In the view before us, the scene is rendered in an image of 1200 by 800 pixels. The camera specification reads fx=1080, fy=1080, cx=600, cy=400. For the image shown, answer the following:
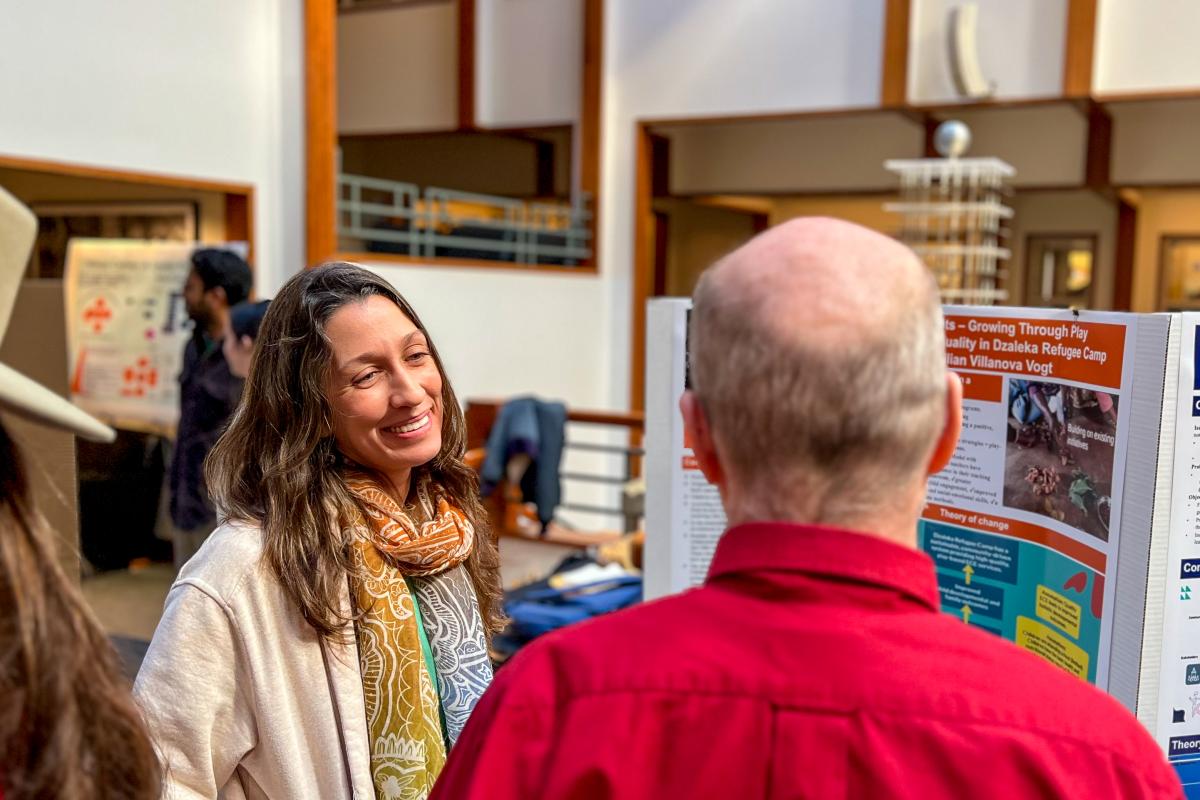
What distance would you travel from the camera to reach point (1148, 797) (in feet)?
2.44

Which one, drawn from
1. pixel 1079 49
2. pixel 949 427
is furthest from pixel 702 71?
pixel 949 427

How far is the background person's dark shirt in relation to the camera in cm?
352

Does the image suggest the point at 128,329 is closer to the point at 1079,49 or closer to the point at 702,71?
the point at 702,71

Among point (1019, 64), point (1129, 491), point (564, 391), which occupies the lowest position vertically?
point (564, 391)

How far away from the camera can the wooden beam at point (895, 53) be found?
7.59 m

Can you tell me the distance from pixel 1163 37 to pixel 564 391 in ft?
15.8

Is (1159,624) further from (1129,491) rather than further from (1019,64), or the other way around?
(1019,64)

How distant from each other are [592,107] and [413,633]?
26.1 feet

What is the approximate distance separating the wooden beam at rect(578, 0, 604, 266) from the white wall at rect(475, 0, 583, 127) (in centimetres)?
11

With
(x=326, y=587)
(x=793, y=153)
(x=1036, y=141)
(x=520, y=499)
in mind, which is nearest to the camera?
(x=326, y=587)

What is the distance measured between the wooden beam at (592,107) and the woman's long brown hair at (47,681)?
8253mm

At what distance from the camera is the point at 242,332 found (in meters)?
3.03

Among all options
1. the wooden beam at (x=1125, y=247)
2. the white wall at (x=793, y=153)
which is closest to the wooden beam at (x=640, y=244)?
the white wall at (x=793, y=153)

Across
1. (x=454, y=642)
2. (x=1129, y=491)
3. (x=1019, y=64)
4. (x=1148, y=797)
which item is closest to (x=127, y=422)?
(x=454, y=642)
